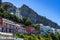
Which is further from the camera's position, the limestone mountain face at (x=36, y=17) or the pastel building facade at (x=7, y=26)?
the limestone mountain face at (x=36, y=17)

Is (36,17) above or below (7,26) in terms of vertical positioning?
above

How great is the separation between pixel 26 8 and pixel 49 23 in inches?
377

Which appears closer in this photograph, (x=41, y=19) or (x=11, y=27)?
(x=11, y=27)

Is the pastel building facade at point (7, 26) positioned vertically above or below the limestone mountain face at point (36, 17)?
below

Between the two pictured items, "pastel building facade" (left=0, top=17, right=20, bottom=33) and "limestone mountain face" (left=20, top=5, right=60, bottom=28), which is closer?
"pastel building facade" (left=0, top=17, right=20, bottom=33)

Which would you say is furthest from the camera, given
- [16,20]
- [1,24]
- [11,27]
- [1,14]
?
[16,20]

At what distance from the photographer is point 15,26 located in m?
42.5

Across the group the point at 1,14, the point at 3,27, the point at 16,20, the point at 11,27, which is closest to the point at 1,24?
the point at 3,27

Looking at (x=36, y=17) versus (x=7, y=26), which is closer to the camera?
(x=7, y=26)

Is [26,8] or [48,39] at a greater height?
[26,8]

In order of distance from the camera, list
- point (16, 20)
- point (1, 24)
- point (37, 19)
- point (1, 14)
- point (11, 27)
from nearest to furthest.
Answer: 1. point (1, 24)
2. point (11, 27)
3. point (1, 14)
4. point (16, 20)
5. point (37, 19)

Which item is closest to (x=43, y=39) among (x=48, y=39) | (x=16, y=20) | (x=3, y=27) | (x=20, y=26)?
(x=48, y=39)

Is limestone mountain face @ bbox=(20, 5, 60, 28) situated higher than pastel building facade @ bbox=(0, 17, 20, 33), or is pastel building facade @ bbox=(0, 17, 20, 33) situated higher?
limestone mountain face @ bbox=(20, 5, 60, 28)

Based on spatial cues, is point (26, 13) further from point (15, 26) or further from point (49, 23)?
point (15, 26)
